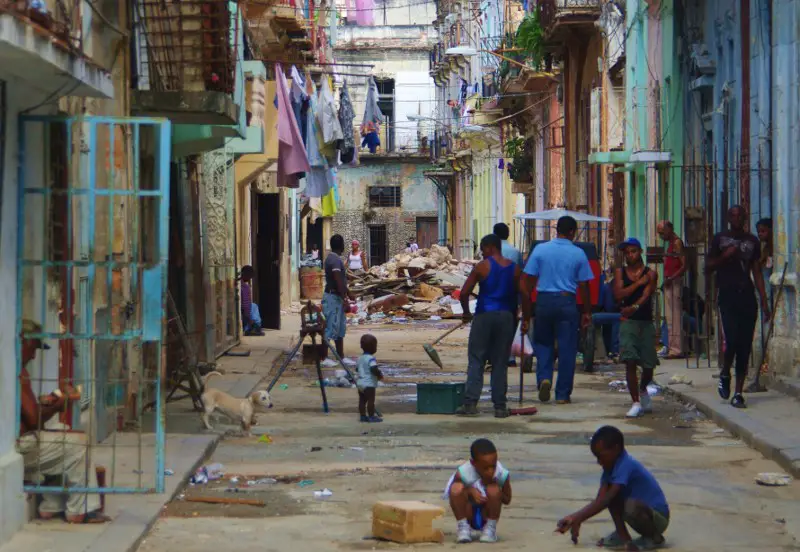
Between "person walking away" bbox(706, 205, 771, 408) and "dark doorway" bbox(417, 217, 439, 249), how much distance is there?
56763 millimetres

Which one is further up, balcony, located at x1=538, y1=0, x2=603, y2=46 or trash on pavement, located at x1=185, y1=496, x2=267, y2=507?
balcony, located at x1=538, y1=0, x2=603, y2=46

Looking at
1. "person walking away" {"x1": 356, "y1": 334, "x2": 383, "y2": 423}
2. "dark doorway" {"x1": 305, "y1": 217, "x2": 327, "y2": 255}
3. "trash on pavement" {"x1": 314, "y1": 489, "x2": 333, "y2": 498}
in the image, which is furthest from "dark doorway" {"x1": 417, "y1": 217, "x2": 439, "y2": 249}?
"trash on pavement" {"x1": 314, "y1": 489, "x2": 333, "y2": 498}

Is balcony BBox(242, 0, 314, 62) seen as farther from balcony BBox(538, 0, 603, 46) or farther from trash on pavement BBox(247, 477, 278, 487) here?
trash on pavement BBox(247, 477, 278, 487)

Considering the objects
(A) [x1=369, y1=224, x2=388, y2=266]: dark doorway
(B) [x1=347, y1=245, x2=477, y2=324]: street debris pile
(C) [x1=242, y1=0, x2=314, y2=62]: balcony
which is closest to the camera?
(C) [x1=242, y1=0, x2=314, y2=62]: balcony

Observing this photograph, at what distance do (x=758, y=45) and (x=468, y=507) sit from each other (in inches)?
415

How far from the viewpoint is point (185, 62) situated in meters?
15.1

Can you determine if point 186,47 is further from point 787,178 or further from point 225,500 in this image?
point 225,500

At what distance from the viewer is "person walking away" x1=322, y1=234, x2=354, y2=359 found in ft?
62.6

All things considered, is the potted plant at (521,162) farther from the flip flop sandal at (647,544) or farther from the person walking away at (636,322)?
the flip flop sandal at (647,544)

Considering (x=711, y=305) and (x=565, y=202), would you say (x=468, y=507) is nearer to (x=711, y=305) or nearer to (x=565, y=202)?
(x=711, y=305)

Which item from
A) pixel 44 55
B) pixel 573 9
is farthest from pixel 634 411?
pixel 573 9

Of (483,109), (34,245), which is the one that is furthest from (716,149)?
(483,109)

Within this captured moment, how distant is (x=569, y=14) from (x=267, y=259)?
25.6ft

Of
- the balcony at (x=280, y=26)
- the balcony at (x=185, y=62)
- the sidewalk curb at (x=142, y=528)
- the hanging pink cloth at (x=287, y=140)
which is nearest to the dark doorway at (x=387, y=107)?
the balcony at (x=280, y=26)
